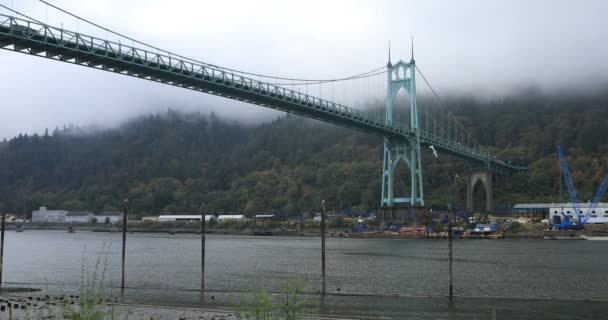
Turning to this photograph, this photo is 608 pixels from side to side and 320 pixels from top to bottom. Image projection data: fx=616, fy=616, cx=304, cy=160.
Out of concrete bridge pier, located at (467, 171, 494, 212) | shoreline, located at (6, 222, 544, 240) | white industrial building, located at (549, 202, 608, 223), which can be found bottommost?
shoreline, located at (6, 222, 544, 240)

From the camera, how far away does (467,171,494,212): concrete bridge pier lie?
10912 cm

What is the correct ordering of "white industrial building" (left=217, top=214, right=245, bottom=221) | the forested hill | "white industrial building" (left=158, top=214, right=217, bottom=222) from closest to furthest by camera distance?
the forested hill, "white industrial building" (left=217, top=214, right=245, bottom=221), "white industrial building" (left=158, top=214, right=217, bottom=222)

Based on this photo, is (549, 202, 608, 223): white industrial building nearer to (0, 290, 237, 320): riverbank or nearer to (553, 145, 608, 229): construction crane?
(553, 145, 608, 229): construction crane

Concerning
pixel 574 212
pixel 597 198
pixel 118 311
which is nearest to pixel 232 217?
pixel 574 212

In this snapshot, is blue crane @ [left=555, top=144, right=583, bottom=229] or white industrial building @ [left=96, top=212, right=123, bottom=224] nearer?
blue crane @ [left=555, top=144, right=583, bottom=229]

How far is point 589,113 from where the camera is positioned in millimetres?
132375

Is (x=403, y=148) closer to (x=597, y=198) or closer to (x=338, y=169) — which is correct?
(x=597, y=198)

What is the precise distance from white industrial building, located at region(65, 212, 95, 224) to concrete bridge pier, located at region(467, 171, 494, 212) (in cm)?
10511

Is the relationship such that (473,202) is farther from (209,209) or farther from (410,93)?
(209,209)

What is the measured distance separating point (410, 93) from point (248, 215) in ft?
204

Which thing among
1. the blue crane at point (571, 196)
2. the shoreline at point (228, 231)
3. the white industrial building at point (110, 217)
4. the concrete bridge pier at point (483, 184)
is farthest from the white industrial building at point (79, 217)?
the blue crane at point (571, 196)

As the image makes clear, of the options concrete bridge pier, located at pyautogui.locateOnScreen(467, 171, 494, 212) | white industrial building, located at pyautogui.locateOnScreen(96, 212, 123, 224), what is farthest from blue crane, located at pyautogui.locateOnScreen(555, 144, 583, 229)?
white industrial building, located at pyautogui.locateOnScreen(96, 212, 123, 224)

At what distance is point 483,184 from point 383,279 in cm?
8088

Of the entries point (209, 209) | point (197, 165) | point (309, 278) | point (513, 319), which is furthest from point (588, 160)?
point (197, 165)
